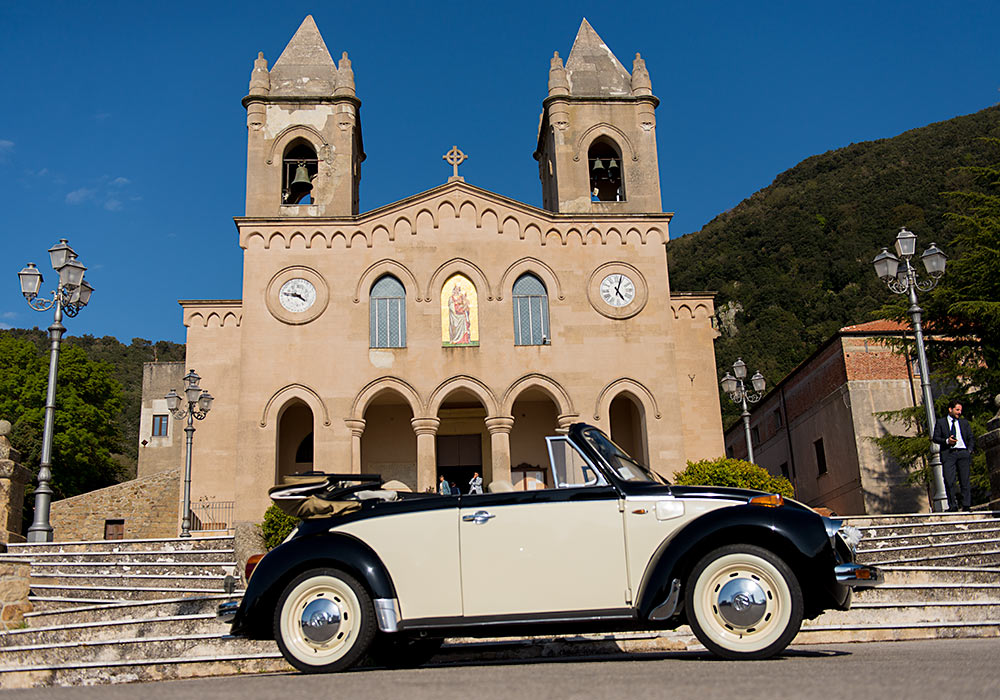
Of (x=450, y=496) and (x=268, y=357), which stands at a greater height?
(x=268, y=357)

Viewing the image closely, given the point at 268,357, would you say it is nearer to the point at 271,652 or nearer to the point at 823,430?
the point at 271,652

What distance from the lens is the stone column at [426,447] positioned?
24234 mm

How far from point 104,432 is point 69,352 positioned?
4.32m

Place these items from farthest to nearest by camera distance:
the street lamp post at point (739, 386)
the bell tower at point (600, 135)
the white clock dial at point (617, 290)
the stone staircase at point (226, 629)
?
the bell tower at point (600, 135), the white clock dial at point (617, 290), the street lamp post at point (739, 386), the stone staircase at point (226, 629)

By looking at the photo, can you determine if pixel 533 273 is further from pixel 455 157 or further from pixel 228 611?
pixel 228 611

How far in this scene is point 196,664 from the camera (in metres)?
7.66

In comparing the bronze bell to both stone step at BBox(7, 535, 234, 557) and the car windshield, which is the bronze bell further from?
the car windshield

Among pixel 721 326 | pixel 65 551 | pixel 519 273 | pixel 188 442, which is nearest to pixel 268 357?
pixel 188 442

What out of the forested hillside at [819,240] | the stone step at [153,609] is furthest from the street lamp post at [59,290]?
the forested hillside at [819,240]

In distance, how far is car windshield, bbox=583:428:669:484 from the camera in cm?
630

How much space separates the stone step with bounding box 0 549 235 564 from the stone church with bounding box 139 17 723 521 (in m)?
7.91

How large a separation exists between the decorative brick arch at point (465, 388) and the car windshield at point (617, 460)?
18.2m

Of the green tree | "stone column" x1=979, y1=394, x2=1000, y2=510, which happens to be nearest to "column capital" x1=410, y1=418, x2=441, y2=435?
"stone column" x1=979, y1=394, x2=1000, y2=510

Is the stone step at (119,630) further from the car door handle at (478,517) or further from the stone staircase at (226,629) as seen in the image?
the car door handle at (478,517)
